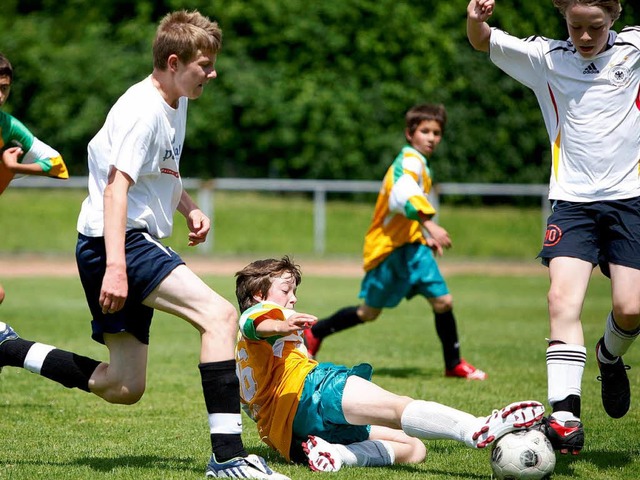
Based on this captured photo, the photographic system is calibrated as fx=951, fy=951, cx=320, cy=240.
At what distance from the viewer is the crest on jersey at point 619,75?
4.58 m

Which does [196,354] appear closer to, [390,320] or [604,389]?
[390,320]

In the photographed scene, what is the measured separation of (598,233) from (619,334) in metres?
0.55

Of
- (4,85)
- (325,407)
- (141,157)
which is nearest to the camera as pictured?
(141,157)

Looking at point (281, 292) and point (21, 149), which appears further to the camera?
point (21, 149)

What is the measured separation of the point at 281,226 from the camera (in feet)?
66.4

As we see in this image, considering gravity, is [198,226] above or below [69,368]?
above

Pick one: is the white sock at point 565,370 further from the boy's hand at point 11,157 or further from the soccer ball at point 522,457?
the boy's hand at point 11,157

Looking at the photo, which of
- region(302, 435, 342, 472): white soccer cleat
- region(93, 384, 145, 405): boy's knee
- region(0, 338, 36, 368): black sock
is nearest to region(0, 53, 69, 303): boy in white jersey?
region(0, 338, 36, 368): black sock

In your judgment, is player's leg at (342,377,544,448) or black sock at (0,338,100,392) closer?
player's leg at (342,377,544,448)

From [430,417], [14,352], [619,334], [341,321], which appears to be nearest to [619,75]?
[619,334]

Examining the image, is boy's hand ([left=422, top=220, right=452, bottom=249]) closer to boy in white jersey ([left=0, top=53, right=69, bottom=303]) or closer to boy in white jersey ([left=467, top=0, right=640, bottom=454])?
boy in white jersey ([left=467, top=0, right=640, bottom=454])

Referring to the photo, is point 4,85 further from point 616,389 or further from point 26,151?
point 616,389

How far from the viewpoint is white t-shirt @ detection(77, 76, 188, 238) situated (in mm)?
3955

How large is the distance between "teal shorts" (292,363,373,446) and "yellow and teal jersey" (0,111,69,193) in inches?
86.3
